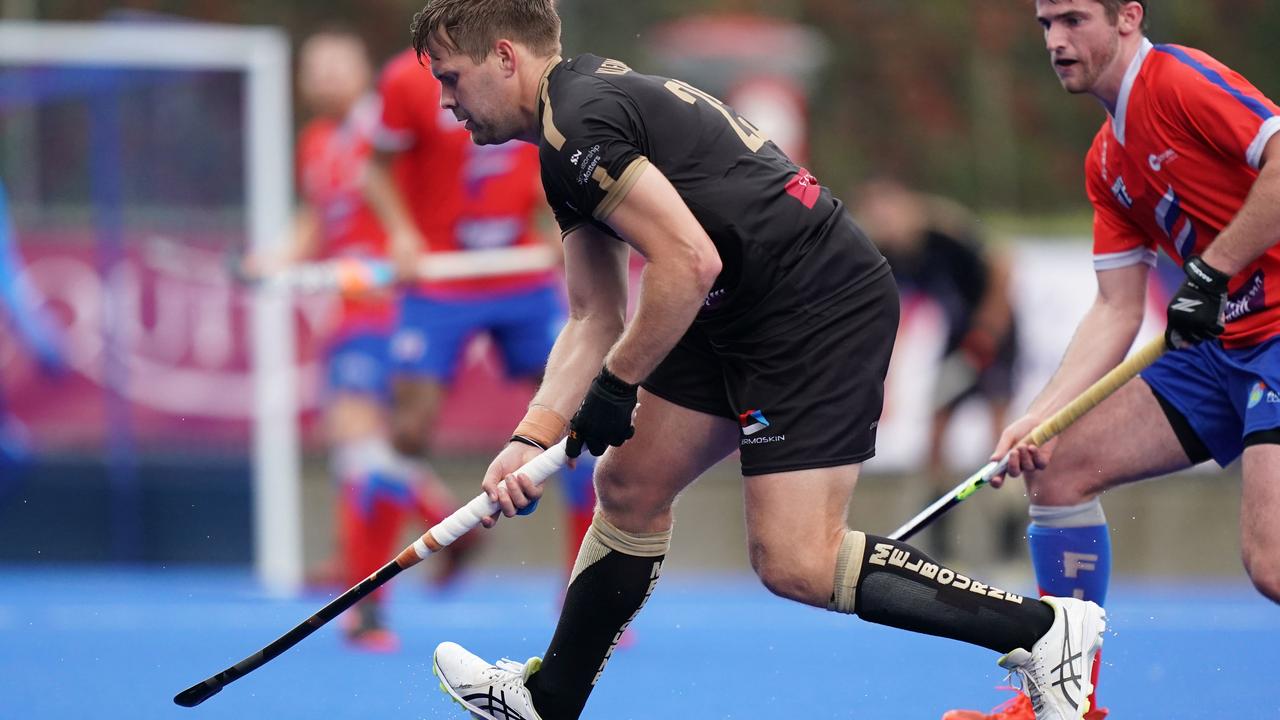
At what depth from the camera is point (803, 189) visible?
3.68 metres

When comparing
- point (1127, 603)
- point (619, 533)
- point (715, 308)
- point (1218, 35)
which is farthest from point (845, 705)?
point (1218, 35)

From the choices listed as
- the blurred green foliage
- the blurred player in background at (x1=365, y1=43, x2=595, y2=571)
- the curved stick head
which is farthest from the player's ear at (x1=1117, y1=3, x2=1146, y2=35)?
the blurred green foliage

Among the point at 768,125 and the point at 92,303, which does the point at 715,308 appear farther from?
the point at 768,125

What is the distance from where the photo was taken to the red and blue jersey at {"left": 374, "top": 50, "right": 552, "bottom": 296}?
20.8 feet

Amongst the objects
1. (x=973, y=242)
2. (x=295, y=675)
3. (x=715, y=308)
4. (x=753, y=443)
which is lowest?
(x=295, y=675)

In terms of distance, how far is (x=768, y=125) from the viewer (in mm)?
11422

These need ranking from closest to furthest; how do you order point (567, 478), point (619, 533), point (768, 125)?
point (619, 533), point (567, 478), point (768, 125)

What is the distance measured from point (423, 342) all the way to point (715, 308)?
294 centimetres

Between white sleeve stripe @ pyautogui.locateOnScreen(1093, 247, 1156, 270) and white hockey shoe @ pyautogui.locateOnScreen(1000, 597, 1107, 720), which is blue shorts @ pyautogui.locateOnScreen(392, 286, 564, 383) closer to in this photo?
white sleeve stripe @ pyautogui.locateOnScreen(1093, 247, 1156, 270)

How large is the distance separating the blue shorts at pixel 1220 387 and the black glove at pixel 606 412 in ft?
4.46

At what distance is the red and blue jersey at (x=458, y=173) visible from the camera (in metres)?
6.34

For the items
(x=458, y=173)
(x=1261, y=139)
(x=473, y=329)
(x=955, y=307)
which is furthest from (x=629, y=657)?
(x=955, y=307)

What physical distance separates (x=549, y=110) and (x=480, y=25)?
231 mm

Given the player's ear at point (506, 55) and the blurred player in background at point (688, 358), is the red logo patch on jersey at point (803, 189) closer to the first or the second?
the blurred player in background at point (688, 358)
